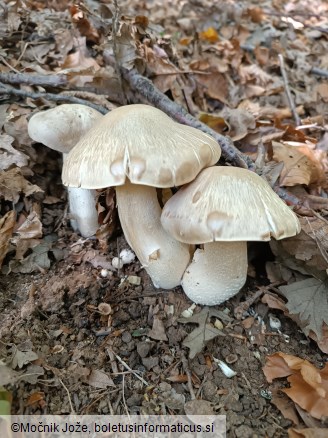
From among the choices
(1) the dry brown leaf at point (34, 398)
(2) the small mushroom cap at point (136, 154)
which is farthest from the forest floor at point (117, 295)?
(2) the small mushroom cap at point (136, 154)

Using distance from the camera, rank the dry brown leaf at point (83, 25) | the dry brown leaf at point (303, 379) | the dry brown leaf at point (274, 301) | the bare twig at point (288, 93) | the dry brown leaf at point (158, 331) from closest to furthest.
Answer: the dry brown leaf at point (303, 379) < the dry brown leaf at point (158, 331) < the dry brown leaf at point (274, 301) < the dry brown leaf at point (83, 25) < the bare twig at point (288, 93)

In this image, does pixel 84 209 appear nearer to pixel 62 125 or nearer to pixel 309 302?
pixel 62 125

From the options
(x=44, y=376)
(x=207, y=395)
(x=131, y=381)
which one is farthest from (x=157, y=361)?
(x=44, y=376)

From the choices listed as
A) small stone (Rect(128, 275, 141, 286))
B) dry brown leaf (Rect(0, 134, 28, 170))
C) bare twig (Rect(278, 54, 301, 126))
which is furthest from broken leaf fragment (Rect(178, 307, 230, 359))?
bare twig (Rect(278, 54, 301, 126))

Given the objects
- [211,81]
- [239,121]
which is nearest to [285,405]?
[239,121]

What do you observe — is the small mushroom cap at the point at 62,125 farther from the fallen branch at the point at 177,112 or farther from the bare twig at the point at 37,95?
the fallen branch at the point at 177,112

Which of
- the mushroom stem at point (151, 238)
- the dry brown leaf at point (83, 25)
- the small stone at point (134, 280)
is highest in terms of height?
the dry brown leaf at point (83, 25)
